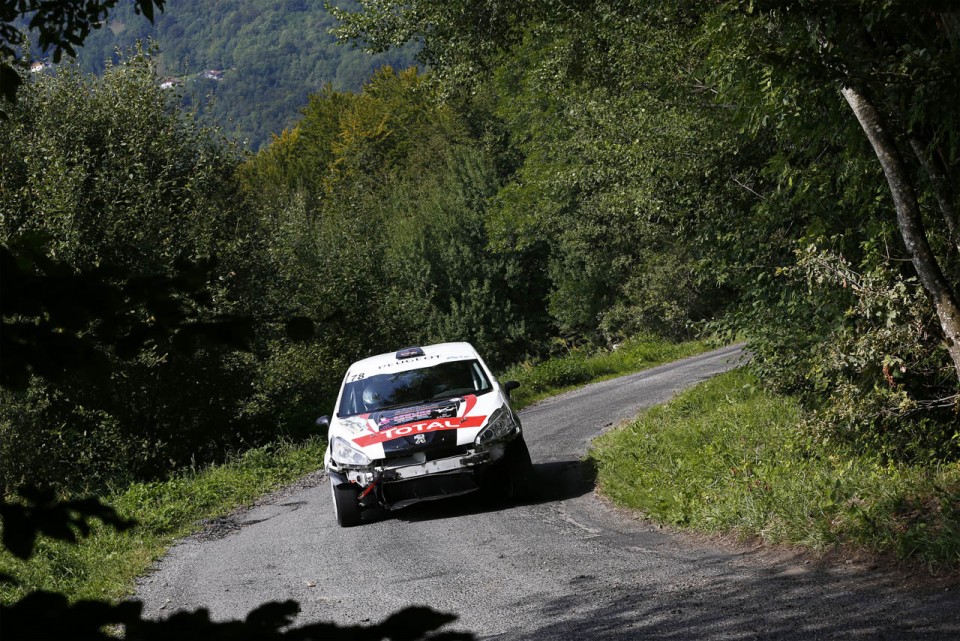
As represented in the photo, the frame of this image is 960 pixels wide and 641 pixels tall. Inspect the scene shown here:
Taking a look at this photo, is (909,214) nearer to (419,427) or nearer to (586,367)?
(419,427)

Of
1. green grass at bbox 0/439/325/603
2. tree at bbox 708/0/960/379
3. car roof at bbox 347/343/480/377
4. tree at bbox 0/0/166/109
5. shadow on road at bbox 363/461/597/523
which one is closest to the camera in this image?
tree at bbox 0/0/166/109

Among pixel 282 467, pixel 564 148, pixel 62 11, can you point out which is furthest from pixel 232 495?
pixel 564 148

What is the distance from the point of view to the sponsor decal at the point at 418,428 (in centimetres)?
1058

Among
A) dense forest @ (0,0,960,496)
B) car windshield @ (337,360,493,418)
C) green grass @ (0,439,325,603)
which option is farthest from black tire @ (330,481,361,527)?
dense forest @ (0,0,960,496)

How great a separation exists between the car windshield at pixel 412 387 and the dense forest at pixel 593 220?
153cm

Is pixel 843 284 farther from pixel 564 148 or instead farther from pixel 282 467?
pixel 564 148

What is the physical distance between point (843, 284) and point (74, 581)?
741cm

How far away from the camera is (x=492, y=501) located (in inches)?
449

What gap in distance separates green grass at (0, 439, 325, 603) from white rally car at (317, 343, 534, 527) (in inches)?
85.3

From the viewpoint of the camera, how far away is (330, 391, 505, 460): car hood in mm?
10508

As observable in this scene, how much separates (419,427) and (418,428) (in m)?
0.02

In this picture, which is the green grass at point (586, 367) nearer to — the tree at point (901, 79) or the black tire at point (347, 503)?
the black tire at point (347, 503)

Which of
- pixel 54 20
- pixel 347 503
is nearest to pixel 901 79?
pixel 54 20

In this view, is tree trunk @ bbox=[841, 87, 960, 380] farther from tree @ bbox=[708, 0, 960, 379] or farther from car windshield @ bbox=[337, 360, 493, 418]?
car windshield @ bbox=[337, 360, 493, 418]
